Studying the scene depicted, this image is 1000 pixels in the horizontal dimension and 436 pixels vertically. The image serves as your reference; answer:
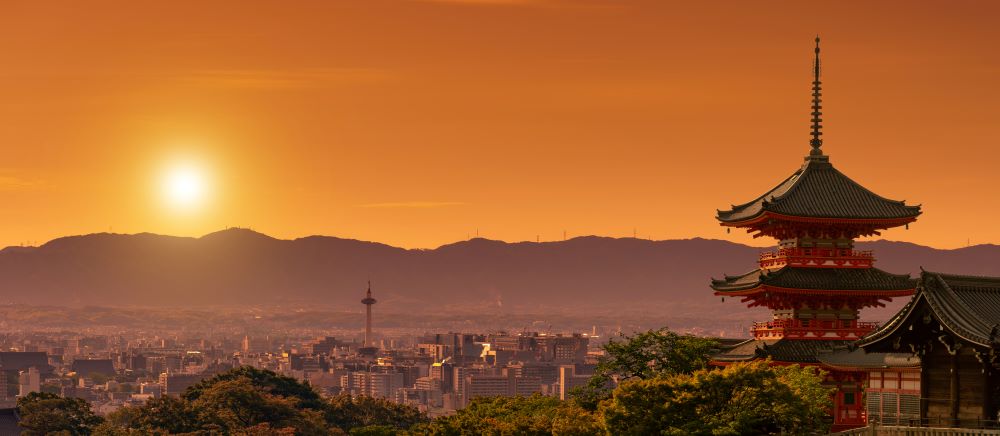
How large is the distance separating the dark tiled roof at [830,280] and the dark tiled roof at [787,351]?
2521mm

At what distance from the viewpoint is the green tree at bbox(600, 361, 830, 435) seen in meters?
62.1

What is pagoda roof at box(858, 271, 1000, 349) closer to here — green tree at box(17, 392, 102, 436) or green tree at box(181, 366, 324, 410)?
green tree at box(17, 392, 102, 436)

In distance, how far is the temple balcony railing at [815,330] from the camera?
268 feet

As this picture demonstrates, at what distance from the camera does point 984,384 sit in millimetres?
53938

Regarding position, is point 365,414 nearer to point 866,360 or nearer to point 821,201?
point 821,201

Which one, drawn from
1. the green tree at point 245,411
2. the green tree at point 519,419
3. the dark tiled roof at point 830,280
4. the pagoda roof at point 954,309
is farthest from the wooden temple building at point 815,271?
the green tree at point 245,411

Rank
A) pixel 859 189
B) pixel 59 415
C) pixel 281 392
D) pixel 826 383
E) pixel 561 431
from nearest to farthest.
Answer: pixel 561 431
pixel 826 383
pixel 859 189
pixel 59 415
pixel 281 392

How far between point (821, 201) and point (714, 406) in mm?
22221

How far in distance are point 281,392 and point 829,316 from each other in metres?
99.9

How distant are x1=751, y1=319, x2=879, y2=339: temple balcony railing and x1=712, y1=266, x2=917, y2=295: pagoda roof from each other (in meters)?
1.90

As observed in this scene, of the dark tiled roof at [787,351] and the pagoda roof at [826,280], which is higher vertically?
the pagoda roof at [826,280]

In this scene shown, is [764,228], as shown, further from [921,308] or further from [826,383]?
[921,308]

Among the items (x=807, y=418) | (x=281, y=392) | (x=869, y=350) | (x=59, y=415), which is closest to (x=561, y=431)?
(x=807, y=418)

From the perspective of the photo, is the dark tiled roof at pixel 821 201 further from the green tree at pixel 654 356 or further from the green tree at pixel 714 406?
the green tree at pixel 714 406
